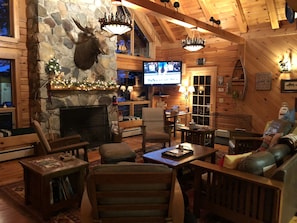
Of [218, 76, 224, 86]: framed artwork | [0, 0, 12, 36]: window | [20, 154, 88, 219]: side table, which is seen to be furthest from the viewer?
[218, 76, 224, 86]: framed artwork

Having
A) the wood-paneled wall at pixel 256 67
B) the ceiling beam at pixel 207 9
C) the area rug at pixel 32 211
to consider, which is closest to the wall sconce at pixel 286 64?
the wood-paneled wall at pixel 256 67

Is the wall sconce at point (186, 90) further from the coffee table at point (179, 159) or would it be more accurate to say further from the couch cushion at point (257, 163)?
the couch cushion at point (257, 163)

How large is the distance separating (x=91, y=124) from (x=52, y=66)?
5.57ft

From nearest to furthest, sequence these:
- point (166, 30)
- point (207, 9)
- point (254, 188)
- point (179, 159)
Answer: point (254, 188) < point (179, 159) < point (207, 9) < point (166, 30)

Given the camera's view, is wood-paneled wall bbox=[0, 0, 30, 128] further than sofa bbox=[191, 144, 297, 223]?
Yes

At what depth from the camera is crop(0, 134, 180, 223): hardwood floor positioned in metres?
2.68

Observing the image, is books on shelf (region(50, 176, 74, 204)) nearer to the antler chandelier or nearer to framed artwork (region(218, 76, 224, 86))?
the antler chandelier

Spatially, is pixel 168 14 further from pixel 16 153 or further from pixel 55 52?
pixel 16 153

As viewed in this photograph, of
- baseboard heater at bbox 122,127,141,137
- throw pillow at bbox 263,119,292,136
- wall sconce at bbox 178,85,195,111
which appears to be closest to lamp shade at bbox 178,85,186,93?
wall sconce at bbox 178,85,195,111

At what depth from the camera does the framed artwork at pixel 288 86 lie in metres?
5.76

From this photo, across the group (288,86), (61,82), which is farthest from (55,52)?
(288,86)

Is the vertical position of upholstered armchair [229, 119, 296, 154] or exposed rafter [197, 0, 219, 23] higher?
exposed rafter [197, 0, 219, 23]

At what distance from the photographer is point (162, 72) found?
288 inches

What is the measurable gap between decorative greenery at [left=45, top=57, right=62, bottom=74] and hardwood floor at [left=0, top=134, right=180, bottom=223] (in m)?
1.85
